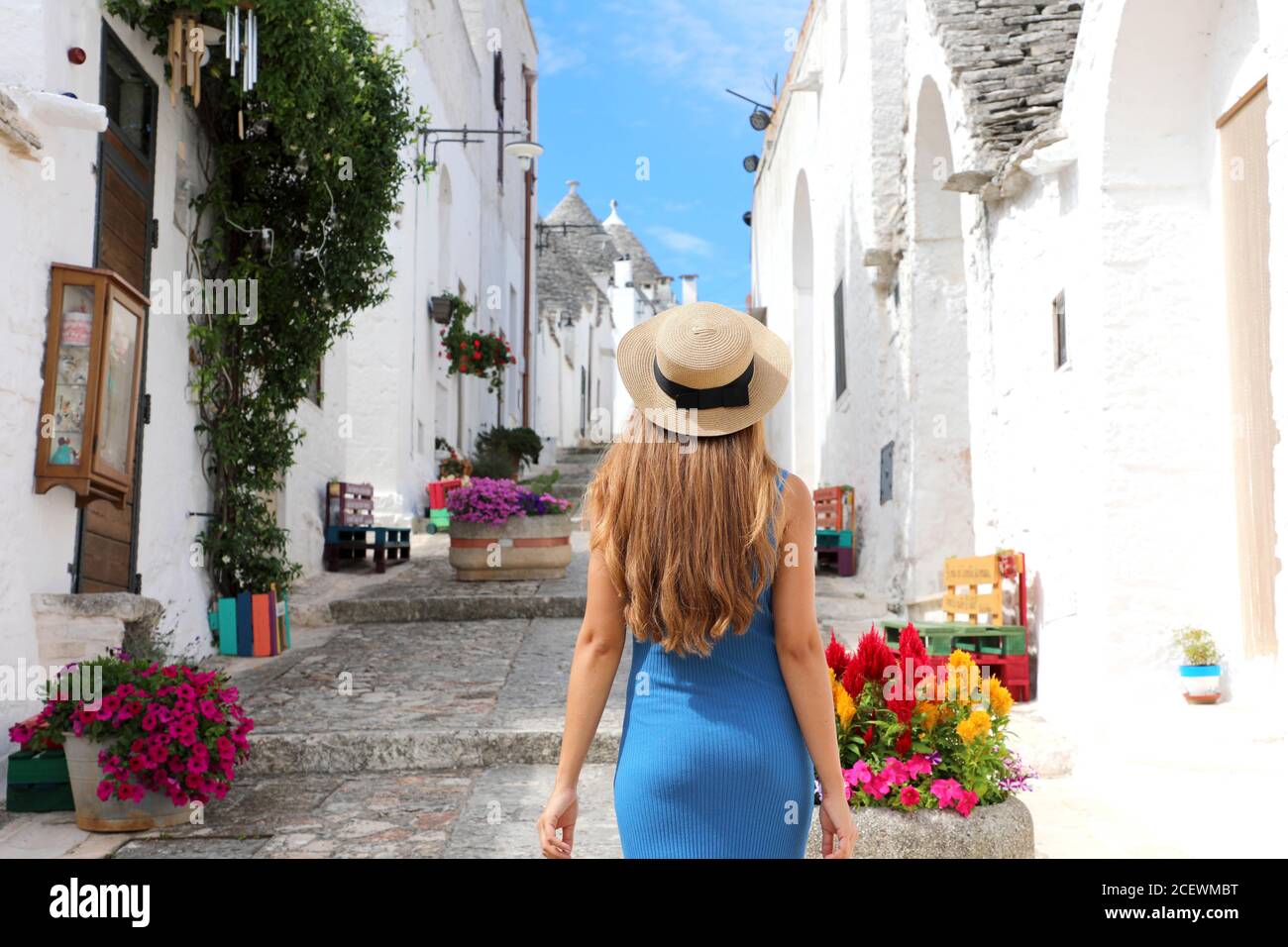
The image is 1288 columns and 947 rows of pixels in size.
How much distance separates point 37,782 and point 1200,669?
5255mm

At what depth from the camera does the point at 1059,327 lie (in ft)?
23.6

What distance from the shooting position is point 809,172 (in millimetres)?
16297

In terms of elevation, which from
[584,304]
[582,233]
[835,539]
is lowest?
[835,539]

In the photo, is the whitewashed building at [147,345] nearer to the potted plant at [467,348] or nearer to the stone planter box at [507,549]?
the stone planter box at [507,549]

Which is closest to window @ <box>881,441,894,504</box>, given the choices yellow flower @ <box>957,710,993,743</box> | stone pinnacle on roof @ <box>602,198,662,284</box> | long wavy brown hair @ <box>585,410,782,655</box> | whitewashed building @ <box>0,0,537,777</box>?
whitewashed building @ <box>0,0,537,777</box>

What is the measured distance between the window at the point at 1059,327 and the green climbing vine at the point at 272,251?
467cm

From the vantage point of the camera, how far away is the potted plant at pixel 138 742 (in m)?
4.94

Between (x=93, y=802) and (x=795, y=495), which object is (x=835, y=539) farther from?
(x=795, y=495)

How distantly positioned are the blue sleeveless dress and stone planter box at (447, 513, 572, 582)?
9.05m

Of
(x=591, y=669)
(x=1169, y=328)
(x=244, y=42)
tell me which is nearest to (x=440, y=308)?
(x=244, y=42)

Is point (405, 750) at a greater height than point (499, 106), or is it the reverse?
point (499, 106)

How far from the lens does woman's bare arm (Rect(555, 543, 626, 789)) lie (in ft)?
7.97

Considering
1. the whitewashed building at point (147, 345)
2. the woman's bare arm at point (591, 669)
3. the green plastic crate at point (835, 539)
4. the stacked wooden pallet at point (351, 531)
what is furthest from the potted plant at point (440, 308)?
the woman's bare arm at point (591, 669)

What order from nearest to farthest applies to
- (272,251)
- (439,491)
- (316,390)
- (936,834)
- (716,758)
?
(716,758)
(936,834)
(272,251)
(316,390)
(439,491)
